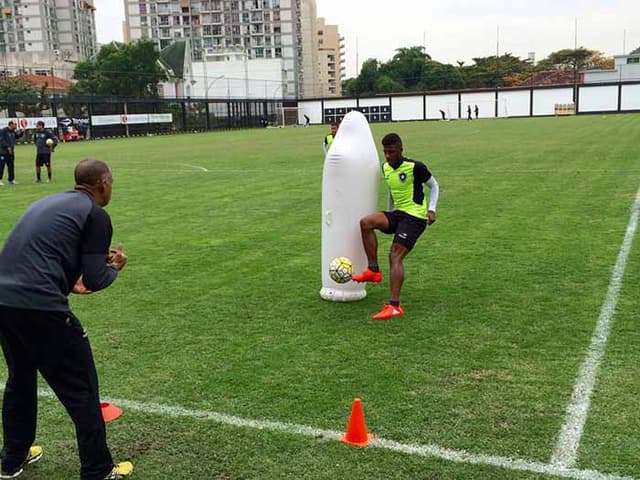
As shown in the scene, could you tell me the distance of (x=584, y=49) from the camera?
403 feet

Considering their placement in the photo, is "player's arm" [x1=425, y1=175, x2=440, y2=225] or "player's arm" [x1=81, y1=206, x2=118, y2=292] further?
"player's arm" [x1=425, y1=175, x2=440, y2=225]

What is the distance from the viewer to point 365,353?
5.85m

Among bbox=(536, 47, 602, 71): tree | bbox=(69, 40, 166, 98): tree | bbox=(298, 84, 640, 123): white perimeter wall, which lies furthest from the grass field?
bbox=(536, 47, 602, 71): tree

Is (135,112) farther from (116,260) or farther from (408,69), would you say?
(408,69)

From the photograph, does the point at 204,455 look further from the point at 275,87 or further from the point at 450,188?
the point at 275,87

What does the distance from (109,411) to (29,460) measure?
0.72 meters

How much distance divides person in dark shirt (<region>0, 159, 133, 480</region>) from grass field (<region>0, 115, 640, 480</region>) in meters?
0.63

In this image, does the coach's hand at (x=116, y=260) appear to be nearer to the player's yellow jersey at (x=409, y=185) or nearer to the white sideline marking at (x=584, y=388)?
the white sideline marking at (x=584, y=388)

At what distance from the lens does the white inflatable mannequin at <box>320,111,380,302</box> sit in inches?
282

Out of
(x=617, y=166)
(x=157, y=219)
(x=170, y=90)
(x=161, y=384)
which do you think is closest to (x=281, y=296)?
(x=161, y=384)

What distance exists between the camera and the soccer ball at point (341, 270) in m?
7.16

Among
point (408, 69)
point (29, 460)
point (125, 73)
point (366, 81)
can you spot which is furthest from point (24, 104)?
point (408, 69)

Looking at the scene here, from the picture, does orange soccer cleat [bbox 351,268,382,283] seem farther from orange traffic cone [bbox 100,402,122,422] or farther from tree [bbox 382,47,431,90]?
tree [bbox 382,47,431,90]

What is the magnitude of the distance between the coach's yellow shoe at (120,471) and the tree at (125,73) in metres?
77.3
